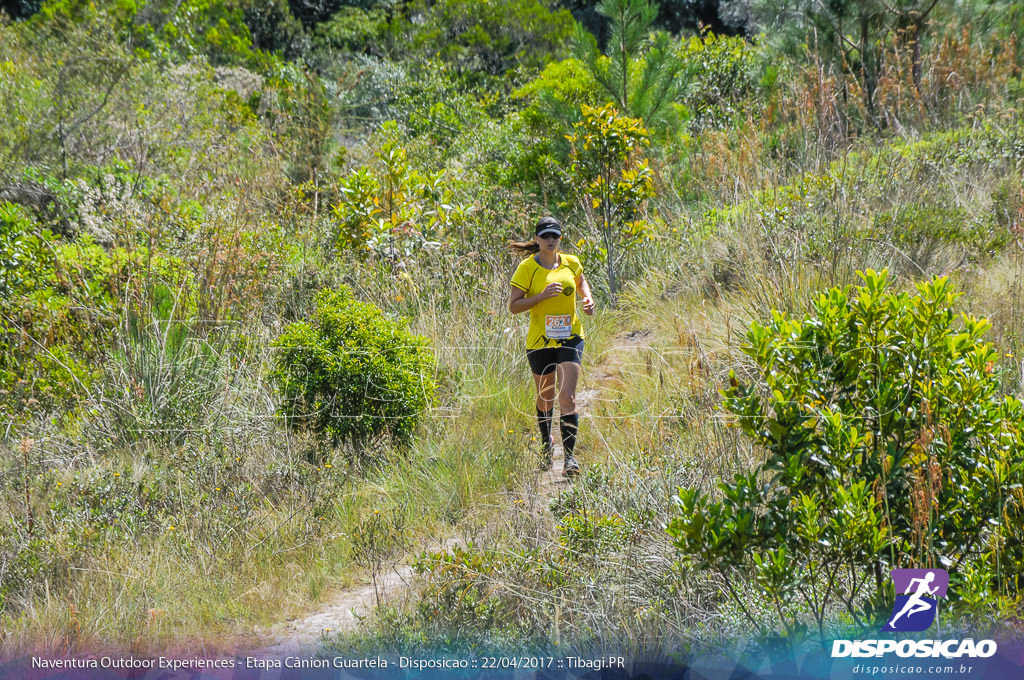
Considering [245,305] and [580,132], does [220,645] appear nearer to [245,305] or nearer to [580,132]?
[245,305]

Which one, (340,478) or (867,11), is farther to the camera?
(867,11)

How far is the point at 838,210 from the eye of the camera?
6598 millimetres

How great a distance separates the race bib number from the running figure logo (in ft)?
9.65

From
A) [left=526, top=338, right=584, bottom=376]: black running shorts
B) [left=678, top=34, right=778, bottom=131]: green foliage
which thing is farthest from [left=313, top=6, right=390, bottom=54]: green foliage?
[left=526, top=338, right=584, bottom=376]: black running shorts

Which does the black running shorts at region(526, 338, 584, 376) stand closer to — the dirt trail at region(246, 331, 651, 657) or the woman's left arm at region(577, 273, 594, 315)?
the woman's left arm at region(577, 273, 594, 315)

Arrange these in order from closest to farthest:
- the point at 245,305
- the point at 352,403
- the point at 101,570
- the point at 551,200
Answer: the point at 101,570, the point at 352,403, the point at 245,305, the point at 551,200

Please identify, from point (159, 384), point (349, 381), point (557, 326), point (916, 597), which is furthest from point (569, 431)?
point (159, 384)

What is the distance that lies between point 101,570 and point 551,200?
297 inches

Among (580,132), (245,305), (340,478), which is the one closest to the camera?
(340,478)

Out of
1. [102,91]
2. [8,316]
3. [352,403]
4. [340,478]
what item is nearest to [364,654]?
[340,478]

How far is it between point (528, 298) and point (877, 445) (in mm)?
2801

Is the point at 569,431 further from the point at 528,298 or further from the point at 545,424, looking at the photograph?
the point at 528,298

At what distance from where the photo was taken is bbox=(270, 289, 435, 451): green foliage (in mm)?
6188

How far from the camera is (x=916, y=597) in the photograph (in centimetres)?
290
